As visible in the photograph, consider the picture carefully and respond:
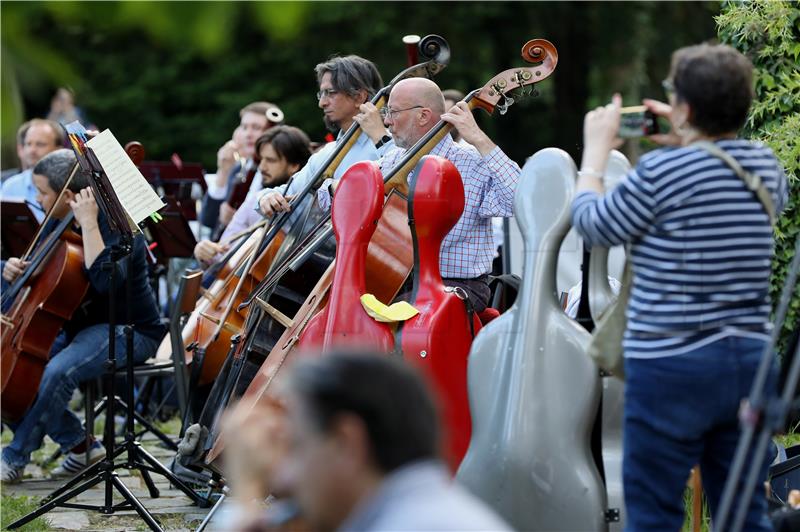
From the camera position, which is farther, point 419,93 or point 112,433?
point 112,433

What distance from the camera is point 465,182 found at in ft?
14.9

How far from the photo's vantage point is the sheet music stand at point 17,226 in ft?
20.4

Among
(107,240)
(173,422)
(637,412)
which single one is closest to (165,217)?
(107,240)

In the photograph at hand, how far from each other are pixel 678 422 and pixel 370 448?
3.94 ft

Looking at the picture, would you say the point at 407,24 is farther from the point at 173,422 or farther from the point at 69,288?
the point at 69,288

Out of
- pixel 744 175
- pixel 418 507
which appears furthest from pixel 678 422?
pixel 418 507

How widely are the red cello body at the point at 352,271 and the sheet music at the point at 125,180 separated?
2.72ft

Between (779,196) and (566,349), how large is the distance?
739 millimetres

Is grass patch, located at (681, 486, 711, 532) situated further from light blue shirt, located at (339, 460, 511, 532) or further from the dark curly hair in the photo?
light blue shirt, located at (339, 460, 511, 532)

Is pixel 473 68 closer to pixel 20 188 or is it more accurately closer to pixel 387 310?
pixel 20 188

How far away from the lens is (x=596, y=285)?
3.69 metres

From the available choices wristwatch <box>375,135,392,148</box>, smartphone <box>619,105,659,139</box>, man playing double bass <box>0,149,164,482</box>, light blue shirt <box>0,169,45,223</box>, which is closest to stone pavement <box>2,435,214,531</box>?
man playing double bass <box>0,149,164,482</box>

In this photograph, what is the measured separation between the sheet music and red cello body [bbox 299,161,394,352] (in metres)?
0.83

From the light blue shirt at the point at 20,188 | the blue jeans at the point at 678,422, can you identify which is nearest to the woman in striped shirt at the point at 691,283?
the blue jeans at the point at 678,422
